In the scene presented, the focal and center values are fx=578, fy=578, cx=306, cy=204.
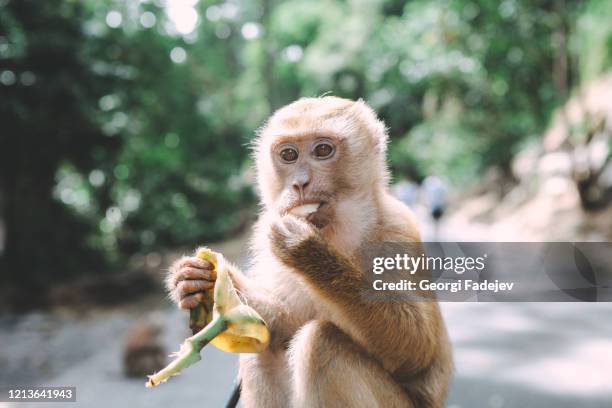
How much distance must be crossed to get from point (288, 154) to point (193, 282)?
67cm

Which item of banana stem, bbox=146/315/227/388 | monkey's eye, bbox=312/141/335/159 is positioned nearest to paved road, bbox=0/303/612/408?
monkey's eye, bbox=312/141/335/159

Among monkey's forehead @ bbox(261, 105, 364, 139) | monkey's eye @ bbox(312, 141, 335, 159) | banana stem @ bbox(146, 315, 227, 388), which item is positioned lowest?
banana stem @ bbox(146, 315, 227, 388)

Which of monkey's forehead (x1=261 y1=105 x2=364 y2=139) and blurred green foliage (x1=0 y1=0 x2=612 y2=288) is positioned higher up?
blurred green foliage (x1=0 y1=0 x2=612 y2=288)

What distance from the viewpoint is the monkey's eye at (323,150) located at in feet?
7.62

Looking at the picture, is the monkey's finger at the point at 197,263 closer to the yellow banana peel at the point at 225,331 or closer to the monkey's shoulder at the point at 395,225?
the yellow banana peel at the point at 225,331

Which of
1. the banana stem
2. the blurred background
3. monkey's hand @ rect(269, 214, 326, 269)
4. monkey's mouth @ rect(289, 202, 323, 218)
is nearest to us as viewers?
the banana stem

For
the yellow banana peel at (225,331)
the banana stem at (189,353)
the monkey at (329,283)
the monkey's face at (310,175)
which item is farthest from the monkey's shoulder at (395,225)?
the banana stem at (189,353)

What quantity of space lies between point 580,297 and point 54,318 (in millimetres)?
8271

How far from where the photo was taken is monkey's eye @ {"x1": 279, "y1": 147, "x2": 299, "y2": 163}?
7.73 ft

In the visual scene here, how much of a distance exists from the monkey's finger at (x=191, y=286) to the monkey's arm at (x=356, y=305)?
0.28 metres

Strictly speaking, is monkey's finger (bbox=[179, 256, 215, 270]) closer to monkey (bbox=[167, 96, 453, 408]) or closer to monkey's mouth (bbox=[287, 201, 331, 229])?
monkey (bbox=[167, 96, 453, 408])

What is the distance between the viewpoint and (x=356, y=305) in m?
2.07

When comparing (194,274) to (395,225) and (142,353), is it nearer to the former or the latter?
(395,225)

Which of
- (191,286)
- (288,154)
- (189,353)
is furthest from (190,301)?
(288,154)
